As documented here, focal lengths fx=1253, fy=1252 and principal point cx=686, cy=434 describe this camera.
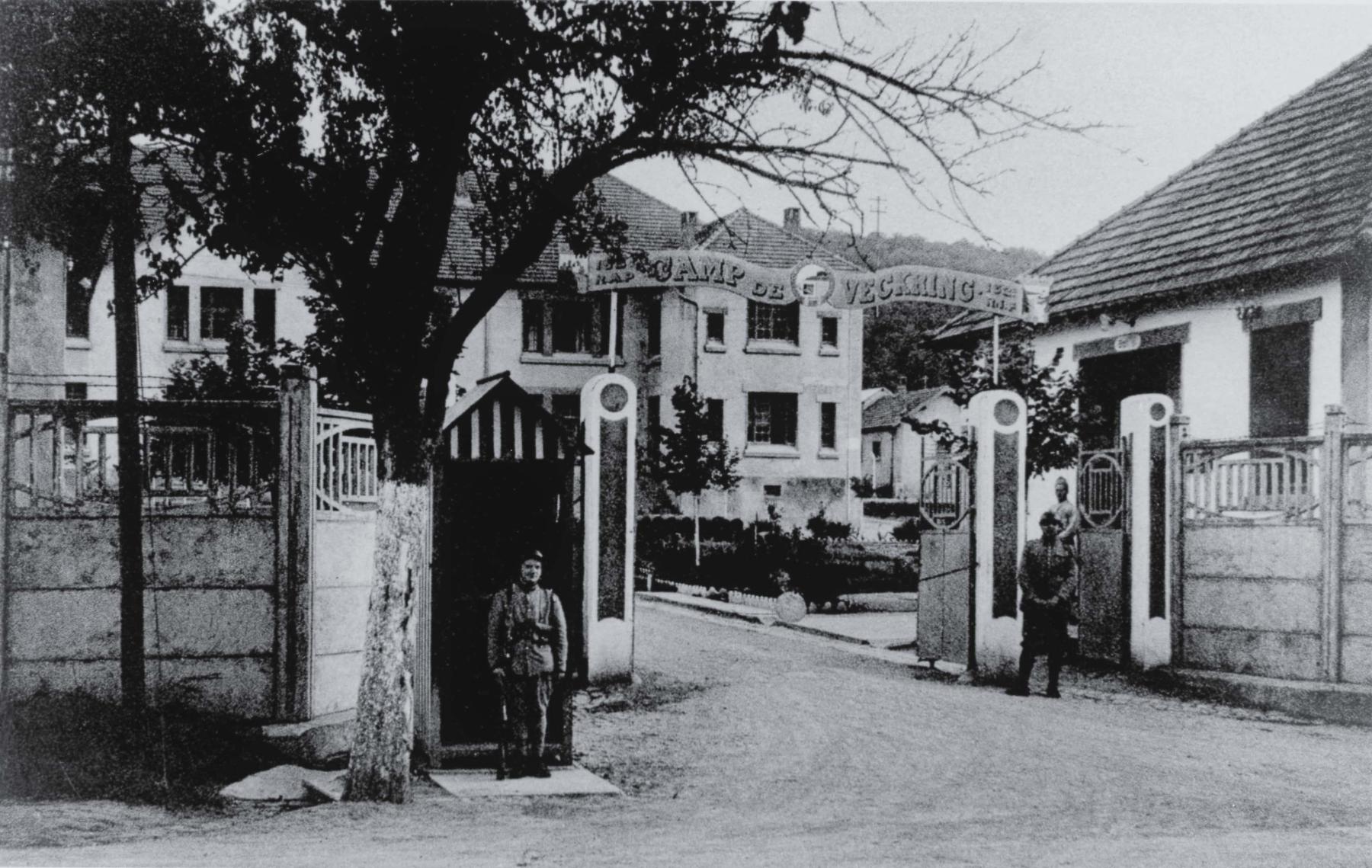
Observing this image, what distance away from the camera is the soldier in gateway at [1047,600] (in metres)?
11.7

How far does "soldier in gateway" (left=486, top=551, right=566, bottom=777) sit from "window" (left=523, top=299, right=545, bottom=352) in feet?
70.3

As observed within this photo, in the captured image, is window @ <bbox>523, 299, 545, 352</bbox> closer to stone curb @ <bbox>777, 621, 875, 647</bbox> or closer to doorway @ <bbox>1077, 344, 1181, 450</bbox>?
stone curb @ <bbox>777, 621, 875, 647</bbox>

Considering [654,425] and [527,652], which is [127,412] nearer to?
[527,652]

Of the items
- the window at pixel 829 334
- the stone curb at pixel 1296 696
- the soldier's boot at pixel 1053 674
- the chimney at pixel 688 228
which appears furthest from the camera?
the window at pixel 829 334

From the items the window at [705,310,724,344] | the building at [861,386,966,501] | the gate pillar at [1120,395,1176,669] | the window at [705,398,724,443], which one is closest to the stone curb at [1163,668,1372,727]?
the gate pillar at [1120,395,1176,669]

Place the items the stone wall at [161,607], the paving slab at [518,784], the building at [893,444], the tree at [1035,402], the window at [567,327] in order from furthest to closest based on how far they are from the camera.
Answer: the building at [893,444] < the window at [567,327] < the tree at [1035,402] < the stone wall at [161,607] < the paving slab at [518,784]

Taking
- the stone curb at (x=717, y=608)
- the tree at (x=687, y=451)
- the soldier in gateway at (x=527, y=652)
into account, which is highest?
the tree at (x=687, y=451)

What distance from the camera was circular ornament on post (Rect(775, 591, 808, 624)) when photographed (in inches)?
735

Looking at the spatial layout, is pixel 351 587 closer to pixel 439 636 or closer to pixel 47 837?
pixel 439 636

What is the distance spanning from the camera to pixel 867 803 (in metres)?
7.57

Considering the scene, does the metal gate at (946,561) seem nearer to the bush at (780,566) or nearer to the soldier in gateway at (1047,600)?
the soldier in gateway at (1047,600)

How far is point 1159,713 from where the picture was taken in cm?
1085

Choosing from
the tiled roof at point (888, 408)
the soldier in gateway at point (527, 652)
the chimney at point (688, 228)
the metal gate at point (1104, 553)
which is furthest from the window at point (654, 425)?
the tiled roof at point (888, 408)

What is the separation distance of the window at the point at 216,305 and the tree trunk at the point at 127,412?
1961 cm
